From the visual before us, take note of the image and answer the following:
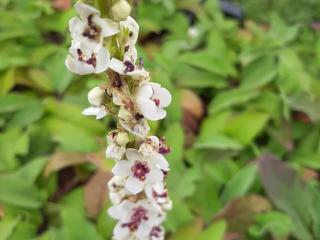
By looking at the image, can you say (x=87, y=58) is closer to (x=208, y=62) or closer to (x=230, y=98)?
(x=230, y=98)

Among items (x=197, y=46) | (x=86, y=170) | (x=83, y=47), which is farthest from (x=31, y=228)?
(x=197, y=46)

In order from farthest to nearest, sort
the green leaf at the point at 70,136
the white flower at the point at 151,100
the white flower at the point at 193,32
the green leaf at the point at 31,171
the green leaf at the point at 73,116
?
the white flower at the point at 193,32 < the green leaf at the point at 73,116 < the green leaf at the point at 70,136 < the green leaf at the point at 31,171 < the white flower at the point at 151,100

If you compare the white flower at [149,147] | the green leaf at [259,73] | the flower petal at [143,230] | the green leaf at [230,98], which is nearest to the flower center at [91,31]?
the white flower at [149,147]

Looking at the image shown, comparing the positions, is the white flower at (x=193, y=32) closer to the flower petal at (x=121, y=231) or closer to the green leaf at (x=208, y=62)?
the green leaf at (x=208, y=62)

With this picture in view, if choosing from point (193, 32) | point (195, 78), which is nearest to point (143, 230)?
point (195, 78)

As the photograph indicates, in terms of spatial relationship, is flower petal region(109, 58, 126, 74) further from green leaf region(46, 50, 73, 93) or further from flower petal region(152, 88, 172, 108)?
green leaf region(46, 50, 73, 93)

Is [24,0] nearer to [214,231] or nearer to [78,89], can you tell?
[78,89]
